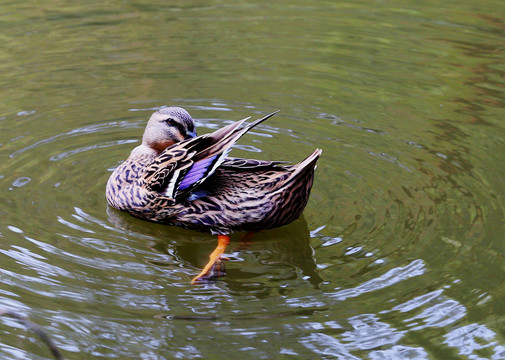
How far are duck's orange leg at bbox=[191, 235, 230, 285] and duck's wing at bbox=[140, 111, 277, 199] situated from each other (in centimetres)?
47

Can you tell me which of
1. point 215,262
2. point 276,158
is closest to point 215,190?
point 215,262

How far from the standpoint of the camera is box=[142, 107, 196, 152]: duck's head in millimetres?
6613

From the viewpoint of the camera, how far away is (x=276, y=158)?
7.31 metres

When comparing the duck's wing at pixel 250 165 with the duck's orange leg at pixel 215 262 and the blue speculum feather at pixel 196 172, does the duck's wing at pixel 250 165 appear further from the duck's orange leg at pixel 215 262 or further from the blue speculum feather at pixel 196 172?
the duck's orange leg at pixel 215 262

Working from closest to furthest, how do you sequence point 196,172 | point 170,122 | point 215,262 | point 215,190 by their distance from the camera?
point 215,262, point 196,172, point 215,190, point 170,122

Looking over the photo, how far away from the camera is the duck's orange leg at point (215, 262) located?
5422mm

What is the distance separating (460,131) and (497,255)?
2.48 m

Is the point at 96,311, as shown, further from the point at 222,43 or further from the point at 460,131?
the point at 222,43

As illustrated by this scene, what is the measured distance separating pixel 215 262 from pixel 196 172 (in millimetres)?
722

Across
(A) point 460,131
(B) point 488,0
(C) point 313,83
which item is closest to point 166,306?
(A) point 460,131

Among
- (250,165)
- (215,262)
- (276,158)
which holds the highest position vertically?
(250,165)

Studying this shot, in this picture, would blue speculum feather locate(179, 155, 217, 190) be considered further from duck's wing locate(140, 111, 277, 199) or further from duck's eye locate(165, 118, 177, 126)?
duck's eye locate(165, 118, 177, 126)

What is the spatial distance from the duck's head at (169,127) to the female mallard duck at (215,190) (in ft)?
1.01

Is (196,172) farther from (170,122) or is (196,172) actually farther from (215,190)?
(170,122)
